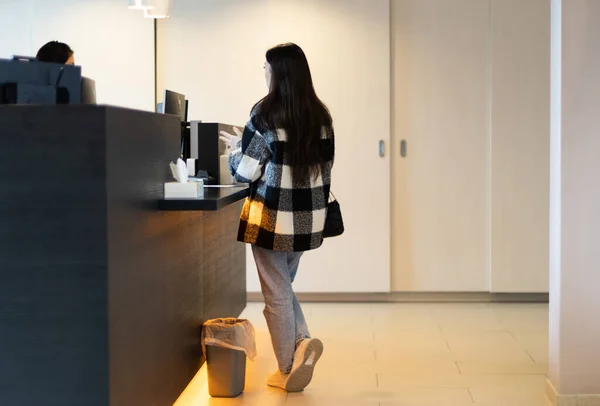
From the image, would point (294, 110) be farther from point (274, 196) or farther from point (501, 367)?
point (501, 367)

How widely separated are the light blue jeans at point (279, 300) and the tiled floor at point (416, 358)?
0.61 feet

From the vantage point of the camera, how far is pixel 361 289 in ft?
18.9

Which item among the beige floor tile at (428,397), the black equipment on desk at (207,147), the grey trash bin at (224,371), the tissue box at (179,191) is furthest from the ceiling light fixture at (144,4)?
the beige floor tile at (428,397)

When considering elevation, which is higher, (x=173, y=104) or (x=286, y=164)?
(x=173, y=104)

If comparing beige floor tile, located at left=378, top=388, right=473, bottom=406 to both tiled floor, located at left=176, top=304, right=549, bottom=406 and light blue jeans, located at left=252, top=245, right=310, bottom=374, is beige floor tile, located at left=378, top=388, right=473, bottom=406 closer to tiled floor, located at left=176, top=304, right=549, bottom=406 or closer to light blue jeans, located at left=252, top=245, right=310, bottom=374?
tiled floor, located at left=176, top=304, right=549, bottom=406

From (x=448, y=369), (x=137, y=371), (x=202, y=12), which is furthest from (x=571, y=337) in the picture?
(x=202, y=12)

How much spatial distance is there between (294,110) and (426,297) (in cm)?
266

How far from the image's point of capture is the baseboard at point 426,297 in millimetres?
5824

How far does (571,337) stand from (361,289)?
243cm

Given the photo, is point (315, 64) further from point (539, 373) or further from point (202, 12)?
point (539, 373)

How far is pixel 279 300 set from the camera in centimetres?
375

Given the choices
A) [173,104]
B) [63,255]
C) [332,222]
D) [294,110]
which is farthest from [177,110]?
[63,255]

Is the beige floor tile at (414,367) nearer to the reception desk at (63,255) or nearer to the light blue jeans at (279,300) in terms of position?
the light blue jeans at (279,300)

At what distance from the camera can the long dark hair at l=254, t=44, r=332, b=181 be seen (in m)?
3.56
